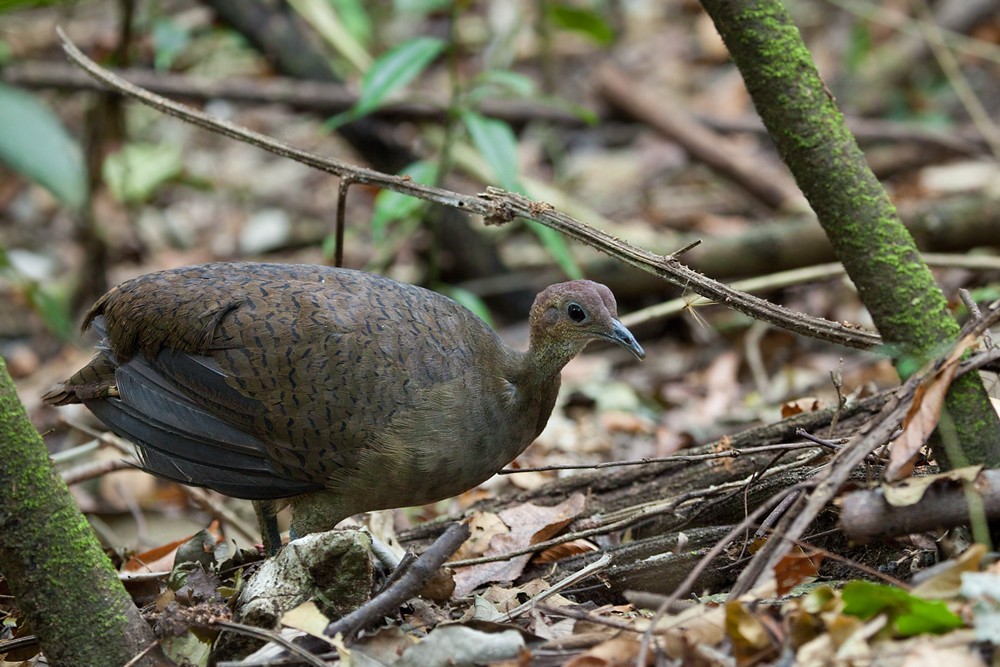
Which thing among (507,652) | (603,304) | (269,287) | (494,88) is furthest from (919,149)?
(507,652)

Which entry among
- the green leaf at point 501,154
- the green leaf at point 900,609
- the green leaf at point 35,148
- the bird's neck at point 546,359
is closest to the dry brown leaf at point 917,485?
the green leaf at point 900,609

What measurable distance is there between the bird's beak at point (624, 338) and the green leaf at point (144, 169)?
5.60 m

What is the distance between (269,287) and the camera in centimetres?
376

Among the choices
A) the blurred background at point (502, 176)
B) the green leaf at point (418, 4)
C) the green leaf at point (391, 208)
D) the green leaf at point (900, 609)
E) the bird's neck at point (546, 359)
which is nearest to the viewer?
the green leaf at point (900, 609)

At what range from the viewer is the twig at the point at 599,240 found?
10.1 ft

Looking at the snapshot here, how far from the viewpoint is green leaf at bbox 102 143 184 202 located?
8.55 metres

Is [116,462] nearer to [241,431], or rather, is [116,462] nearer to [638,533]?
[241,431]

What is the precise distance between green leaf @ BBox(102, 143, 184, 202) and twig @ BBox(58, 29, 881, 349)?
517cm

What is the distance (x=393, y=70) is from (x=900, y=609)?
3.65 m

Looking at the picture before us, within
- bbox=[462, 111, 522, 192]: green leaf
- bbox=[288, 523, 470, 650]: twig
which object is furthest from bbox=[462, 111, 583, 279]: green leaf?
bbox=[288, 523, 470, 650]: twig

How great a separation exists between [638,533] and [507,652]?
1.29 meters

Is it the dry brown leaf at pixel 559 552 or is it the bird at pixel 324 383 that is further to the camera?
the dry brown leaf at pixel 559 552

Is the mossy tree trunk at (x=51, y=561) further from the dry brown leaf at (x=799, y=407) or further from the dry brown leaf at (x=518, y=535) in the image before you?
the dry brown leaf at (x=799, y=407)

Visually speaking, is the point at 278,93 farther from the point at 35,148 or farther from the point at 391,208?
the point at 35,148
